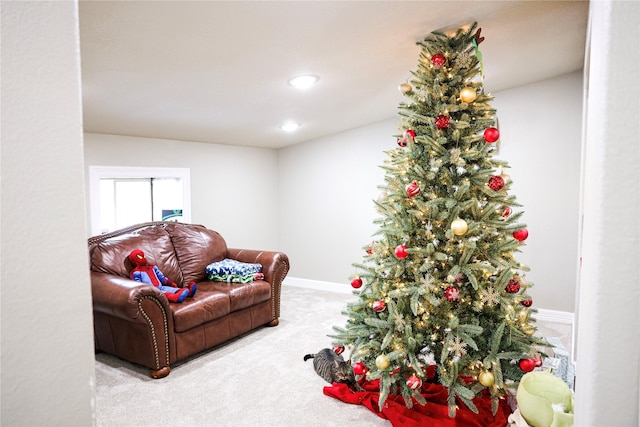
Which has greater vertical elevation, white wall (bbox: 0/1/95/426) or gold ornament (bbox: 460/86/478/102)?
gold ornament (bbox: 460/86/478/102)

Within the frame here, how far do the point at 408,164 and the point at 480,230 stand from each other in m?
0.57

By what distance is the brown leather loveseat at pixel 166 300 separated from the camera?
2.59 meters

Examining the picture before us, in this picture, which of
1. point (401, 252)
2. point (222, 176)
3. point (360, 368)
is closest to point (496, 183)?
point (401, 252)

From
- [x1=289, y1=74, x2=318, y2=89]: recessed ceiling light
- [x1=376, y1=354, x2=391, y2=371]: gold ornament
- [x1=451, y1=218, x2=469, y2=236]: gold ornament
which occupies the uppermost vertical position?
[x1=289, y1=74, x2=318, y2=89]: recessed ceiling light

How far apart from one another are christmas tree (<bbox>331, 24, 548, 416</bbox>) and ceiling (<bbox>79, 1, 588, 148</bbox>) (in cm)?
33

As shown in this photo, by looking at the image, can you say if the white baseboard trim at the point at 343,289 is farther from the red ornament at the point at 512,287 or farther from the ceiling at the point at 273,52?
the ceiling at the point at 273,52

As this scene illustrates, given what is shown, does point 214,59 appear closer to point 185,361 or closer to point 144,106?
point 144,106

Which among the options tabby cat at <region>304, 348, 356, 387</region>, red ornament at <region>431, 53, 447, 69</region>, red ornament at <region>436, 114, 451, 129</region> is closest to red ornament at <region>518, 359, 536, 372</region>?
tabby cat at <region>304, 348, 356, 387</region>

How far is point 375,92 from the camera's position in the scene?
345cm

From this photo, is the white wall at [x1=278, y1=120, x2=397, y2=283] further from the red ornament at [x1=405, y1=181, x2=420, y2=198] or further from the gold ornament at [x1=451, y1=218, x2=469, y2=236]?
the gold ornament at [x1=451, y1=218, x2=469, y2=236]

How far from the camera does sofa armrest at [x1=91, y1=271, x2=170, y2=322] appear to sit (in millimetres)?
2488

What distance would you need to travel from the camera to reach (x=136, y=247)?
3.31m

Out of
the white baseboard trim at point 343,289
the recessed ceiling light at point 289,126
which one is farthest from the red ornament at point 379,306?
the recessed ceiling light at point 289,126

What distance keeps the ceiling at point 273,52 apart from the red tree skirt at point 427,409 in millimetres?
2213
